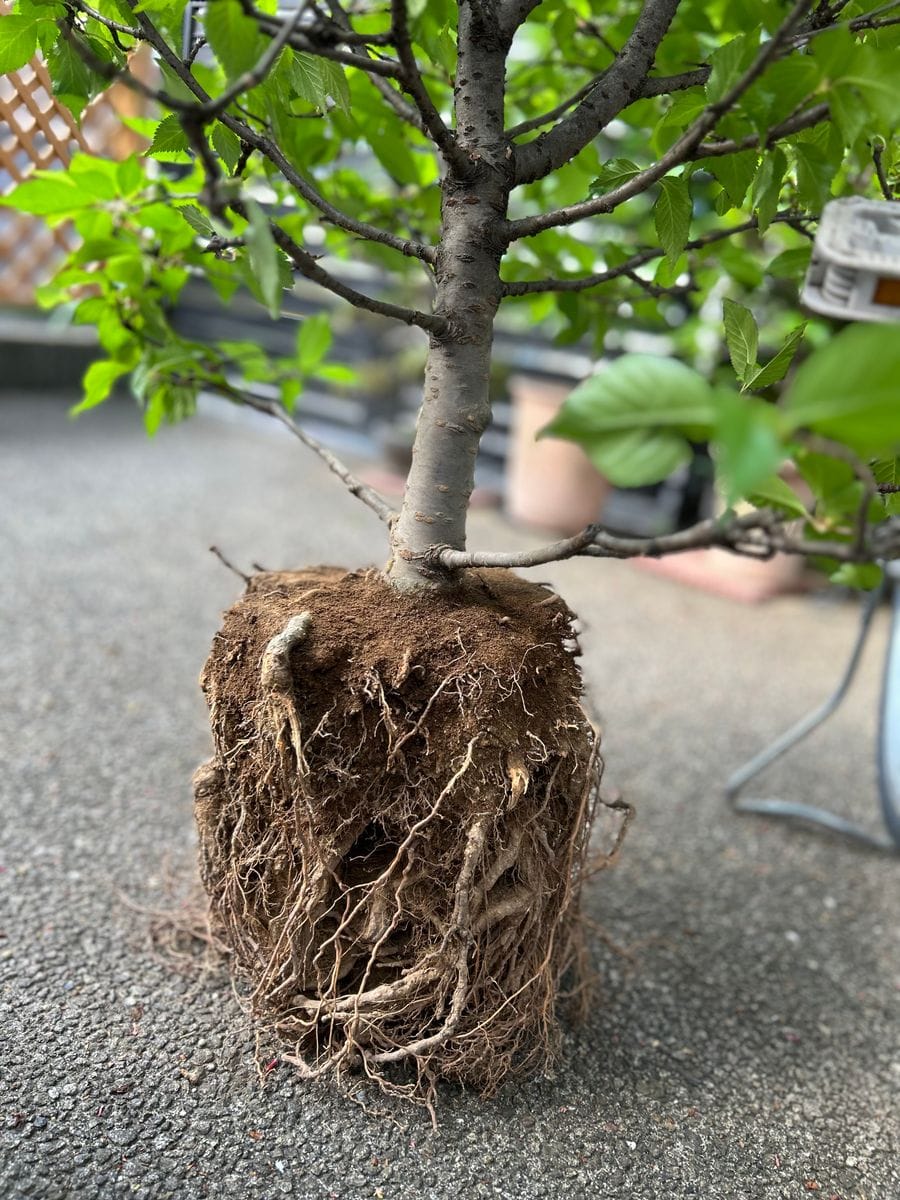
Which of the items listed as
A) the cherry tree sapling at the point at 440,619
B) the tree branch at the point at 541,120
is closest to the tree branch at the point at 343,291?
the cherry tree sapling at the point at 440,619

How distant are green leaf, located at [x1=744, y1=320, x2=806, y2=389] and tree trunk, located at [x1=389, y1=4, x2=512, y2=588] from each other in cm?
25

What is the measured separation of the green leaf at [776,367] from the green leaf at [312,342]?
25.8 inches

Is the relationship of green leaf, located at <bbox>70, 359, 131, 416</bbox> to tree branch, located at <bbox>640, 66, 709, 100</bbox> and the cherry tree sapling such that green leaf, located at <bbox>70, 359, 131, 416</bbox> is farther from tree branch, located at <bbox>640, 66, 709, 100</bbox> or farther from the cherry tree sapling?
tree branch, located at <bbox>640, 66, 709, 100</bbox>

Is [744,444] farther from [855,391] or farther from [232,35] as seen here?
[232,35]

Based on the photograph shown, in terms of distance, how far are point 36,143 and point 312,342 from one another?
0.54m

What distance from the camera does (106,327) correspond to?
1175mm

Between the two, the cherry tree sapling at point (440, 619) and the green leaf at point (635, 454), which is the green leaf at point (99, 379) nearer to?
the cherry tree sapling at point (440, 619)

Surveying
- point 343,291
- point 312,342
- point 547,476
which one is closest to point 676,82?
point 343,291

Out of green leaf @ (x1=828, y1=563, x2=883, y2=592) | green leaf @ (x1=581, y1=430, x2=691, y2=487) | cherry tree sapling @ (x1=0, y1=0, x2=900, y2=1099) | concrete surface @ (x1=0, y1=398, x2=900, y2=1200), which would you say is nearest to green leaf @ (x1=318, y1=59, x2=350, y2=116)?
cherry tree sapling @ (x1=0, y1=0, x2=900, y2=1099)

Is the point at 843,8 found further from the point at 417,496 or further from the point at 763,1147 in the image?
the point at 763,1147

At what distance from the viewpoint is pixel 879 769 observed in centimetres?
161

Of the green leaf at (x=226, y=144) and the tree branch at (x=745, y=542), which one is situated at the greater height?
the green leaf at (x=226, y=144)

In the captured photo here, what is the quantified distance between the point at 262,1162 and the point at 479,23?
3.39 ft

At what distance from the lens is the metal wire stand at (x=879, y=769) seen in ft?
5.20
